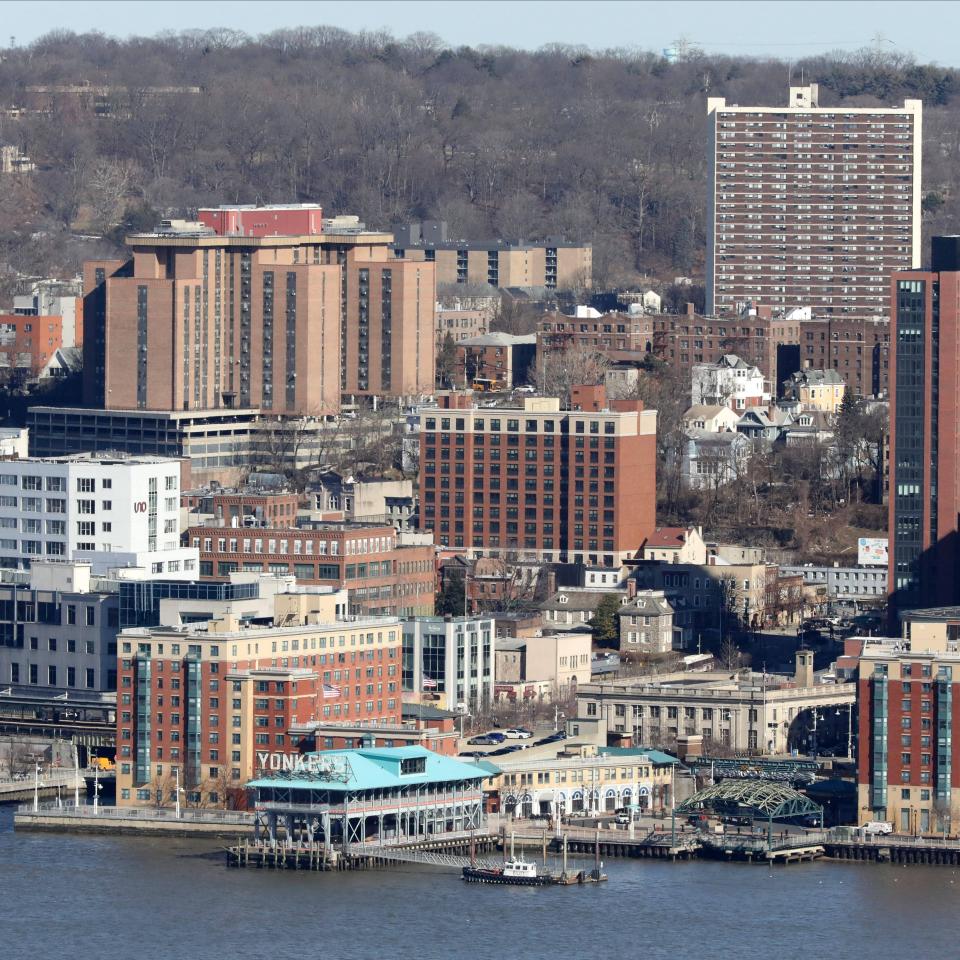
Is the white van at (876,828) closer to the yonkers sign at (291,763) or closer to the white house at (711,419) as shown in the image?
the yonkers sign at (291,763)

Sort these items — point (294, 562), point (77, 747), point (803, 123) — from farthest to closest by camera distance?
point (803, 123)
point (294, 562)
point (77, 747)

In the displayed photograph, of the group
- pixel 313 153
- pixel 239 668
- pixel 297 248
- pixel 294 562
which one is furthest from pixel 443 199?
pixel 239 668

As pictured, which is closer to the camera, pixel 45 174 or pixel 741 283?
pixel 741 283

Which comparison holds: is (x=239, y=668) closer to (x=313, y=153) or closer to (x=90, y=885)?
(x=90, y=885)

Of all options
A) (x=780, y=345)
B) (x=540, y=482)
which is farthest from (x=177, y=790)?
(x=780, y=345)

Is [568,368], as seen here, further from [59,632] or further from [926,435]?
[59,632]
